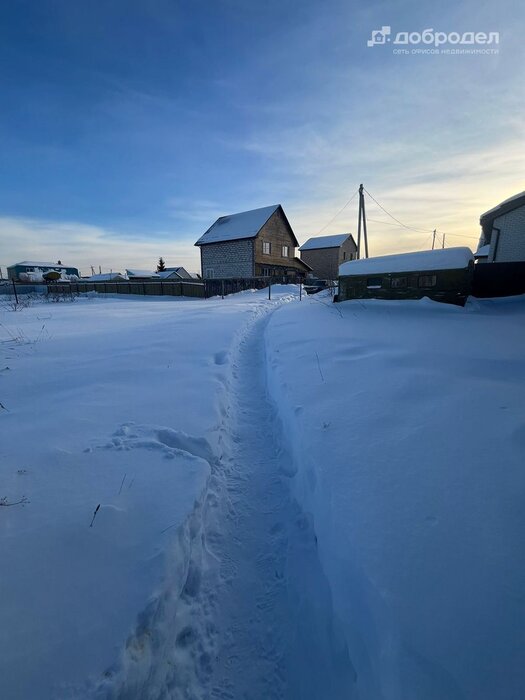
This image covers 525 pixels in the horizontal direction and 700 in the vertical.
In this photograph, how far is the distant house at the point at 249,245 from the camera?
26.3m

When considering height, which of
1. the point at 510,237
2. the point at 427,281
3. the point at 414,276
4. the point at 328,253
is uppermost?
the point at 328,253

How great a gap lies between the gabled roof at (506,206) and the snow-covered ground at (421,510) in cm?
1239

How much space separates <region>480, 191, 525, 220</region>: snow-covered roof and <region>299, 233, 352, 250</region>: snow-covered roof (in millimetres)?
28387

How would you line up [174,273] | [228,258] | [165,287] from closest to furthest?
[165,287]
[228,258]
[174,273]

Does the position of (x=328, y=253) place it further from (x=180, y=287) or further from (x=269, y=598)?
(x=269, y=598)

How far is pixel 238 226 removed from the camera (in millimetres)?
28000

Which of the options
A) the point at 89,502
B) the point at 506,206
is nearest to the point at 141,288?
the point at 506,206

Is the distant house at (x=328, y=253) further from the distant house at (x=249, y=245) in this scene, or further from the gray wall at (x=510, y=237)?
the gray wall at (x=510, y=237)

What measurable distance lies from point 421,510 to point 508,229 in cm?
1699

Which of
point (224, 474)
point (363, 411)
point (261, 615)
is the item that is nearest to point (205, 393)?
point (224, 474)

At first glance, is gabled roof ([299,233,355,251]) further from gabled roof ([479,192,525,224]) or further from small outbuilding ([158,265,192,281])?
gabled roof ([479,192,525,224])

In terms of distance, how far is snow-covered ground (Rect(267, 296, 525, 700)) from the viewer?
121cm

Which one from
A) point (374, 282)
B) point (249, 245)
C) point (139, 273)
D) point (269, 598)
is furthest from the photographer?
point (139, 273)

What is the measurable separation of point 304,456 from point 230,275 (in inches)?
1039
